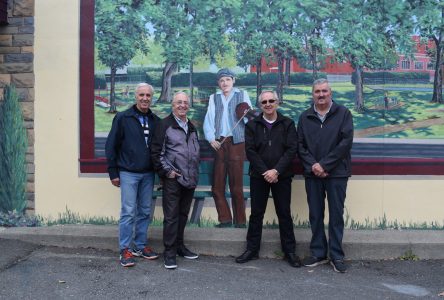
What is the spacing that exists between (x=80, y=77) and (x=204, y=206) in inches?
81.2

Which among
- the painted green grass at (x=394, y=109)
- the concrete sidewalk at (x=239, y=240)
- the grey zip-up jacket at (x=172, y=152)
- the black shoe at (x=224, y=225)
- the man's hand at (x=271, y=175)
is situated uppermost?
the painted green grass at (x=394, y=109)

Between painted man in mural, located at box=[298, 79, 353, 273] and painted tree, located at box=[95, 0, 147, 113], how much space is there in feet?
7.13

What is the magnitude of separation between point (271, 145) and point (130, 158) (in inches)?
53.2

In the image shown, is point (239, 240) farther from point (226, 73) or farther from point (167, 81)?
point (167, 81)

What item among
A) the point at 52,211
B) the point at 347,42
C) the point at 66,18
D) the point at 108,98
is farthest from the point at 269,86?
the point at 52,211

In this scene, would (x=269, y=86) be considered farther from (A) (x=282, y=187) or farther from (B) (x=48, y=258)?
(B) (x=48, y=258)

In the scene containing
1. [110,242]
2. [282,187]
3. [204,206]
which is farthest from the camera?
[204,206]

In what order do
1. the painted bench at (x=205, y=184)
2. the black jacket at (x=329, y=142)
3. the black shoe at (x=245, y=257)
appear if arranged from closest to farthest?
the black jacket at (x=329, y=142) < the black shoe at (x=245, y=257) < the painted bench at (x=205, y=184)

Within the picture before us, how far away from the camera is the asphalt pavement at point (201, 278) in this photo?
4.01m

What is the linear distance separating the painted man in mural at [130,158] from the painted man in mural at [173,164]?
0.17 meters

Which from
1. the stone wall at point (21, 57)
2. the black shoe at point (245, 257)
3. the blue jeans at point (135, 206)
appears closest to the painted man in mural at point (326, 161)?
the black shoe at point (245, 257)

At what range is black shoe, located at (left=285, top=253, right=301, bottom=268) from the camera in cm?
471

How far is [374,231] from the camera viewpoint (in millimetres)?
5352

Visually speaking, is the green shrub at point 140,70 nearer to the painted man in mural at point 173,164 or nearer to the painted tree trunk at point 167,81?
the painted tree trunk at point 167,81
